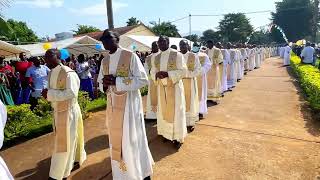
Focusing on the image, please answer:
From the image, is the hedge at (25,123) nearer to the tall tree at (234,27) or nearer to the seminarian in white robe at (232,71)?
the seminarian in white robe at (232,71)

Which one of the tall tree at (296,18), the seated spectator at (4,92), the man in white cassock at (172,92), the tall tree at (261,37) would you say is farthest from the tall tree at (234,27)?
Answer: the man in white cassock at (172,92)

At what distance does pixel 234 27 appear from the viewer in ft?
267

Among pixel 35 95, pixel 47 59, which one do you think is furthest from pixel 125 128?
pixel 35 95

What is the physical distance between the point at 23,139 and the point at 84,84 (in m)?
4.26

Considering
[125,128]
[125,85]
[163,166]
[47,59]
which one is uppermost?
[47,59]

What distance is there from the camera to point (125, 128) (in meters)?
4.37

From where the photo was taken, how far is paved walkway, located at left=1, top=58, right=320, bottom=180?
4.94m

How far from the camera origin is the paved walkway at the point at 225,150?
4.94m

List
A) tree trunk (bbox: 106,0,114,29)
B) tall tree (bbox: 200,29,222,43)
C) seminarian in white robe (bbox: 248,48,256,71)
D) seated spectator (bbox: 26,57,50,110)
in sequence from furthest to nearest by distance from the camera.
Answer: tall tree (bbox: 200,29,222,43) < seminarian in white robe (bbox: 248,48,256,71) < tree trunk (bbox: 106,0,114,29) < seated spectator (bbox: 26,57,50,110)

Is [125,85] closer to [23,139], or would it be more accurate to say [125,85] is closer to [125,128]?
[125,128]

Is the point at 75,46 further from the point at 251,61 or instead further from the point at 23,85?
the point at 251,61

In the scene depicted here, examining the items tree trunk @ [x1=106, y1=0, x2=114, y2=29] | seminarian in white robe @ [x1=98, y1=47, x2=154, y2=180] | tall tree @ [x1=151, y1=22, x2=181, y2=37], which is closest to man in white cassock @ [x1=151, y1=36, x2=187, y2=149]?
seminarian in white robe @ [x1=98, y1=47, x2=154, y2=180]

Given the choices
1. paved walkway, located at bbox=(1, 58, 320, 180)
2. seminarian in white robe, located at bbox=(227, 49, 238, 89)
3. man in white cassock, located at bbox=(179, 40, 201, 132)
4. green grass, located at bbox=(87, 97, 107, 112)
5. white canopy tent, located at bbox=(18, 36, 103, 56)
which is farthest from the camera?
white canopy tent, located at bbox=(18, 36, 103, 56)

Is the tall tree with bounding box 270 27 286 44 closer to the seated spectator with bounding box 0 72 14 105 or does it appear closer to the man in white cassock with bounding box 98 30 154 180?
the seated spectator with bounding box 0 72 14 105
